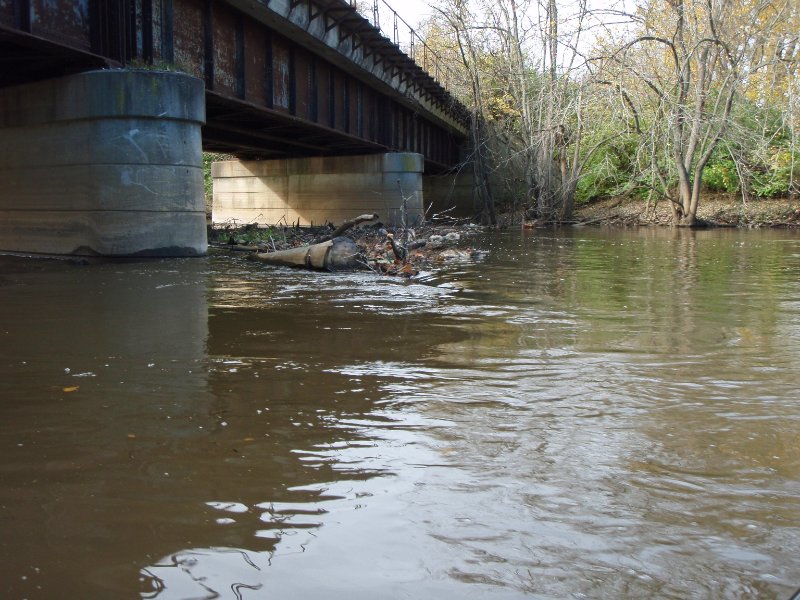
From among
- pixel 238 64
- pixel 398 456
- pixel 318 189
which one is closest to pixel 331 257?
pixel 238 64

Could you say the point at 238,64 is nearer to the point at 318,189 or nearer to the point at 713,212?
the point at 318,189

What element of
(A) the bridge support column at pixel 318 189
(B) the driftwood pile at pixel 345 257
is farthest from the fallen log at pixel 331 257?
(A) the bridge support column at pixel 318 189

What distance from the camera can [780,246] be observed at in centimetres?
1744

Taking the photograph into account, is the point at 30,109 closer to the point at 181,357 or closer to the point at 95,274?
the point at 95,274

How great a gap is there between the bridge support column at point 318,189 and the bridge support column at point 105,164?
44.7ft

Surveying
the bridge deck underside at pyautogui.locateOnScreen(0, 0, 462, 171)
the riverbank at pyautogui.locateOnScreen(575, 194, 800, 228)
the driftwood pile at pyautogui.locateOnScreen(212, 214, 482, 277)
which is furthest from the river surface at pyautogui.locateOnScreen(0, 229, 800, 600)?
the riverbank at pyautogui.locateOnScreen(575, 194, 800, 228)

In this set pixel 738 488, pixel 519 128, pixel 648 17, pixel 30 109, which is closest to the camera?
pixel 738 488

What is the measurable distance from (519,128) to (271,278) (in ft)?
85.7

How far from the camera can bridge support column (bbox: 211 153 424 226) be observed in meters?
28.2

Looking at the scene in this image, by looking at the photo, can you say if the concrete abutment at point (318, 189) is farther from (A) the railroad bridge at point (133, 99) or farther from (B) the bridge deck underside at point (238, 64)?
(A) the railroad bridge at point (133, 99)

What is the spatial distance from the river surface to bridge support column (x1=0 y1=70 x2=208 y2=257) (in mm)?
5632

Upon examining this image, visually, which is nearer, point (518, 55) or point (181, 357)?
point (181, 357)

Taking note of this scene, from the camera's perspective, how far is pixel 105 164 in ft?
39.9

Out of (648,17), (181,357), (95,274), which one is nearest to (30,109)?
(95,274)
